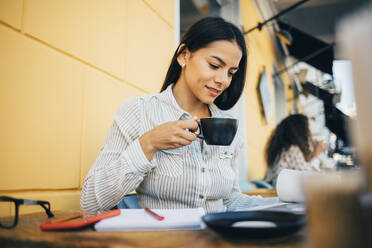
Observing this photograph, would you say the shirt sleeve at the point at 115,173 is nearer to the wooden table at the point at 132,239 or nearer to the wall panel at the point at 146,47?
the wooden table at the point at 132,239

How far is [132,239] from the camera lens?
49 centimetres

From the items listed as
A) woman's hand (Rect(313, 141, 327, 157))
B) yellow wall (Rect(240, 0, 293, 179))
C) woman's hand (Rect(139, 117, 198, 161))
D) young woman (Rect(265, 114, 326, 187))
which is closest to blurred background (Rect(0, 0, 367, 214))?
woman's hand (Rect(139, 117, 198, 161))

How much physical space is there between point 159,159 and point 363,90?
2.90 feet

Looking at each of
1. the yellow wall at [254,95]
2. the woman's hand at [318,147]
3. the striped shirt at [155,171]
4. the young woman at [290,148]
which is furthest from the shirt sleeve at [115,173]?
the woman's hand at [318,147]

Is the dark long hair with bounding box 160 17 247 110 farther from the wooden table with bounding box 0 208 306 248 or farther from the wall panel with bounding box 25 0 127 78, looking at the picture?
the wooden table with bounding box 0 208 306 248

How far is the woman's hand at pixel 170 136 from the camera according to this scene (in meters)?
0.90

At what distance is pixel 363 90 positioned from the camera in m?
0.31

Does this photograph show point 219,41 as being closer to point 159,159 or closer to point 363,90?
point 159,159

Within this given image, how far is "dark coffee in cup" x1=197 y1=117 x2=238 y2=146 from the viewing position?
89cm

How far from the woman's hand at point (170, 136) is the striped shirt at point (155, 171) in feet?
0.12

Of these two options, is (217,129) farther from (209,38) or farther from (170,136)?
(209,38)

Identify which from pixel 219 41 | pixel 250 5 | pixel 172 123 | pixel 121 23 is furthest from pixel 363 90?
pixel 250 5

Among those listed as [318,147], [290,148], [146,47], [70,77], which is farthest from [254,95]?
[70,77]

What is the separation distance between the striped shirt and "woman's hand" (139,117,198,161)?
0.04 m
